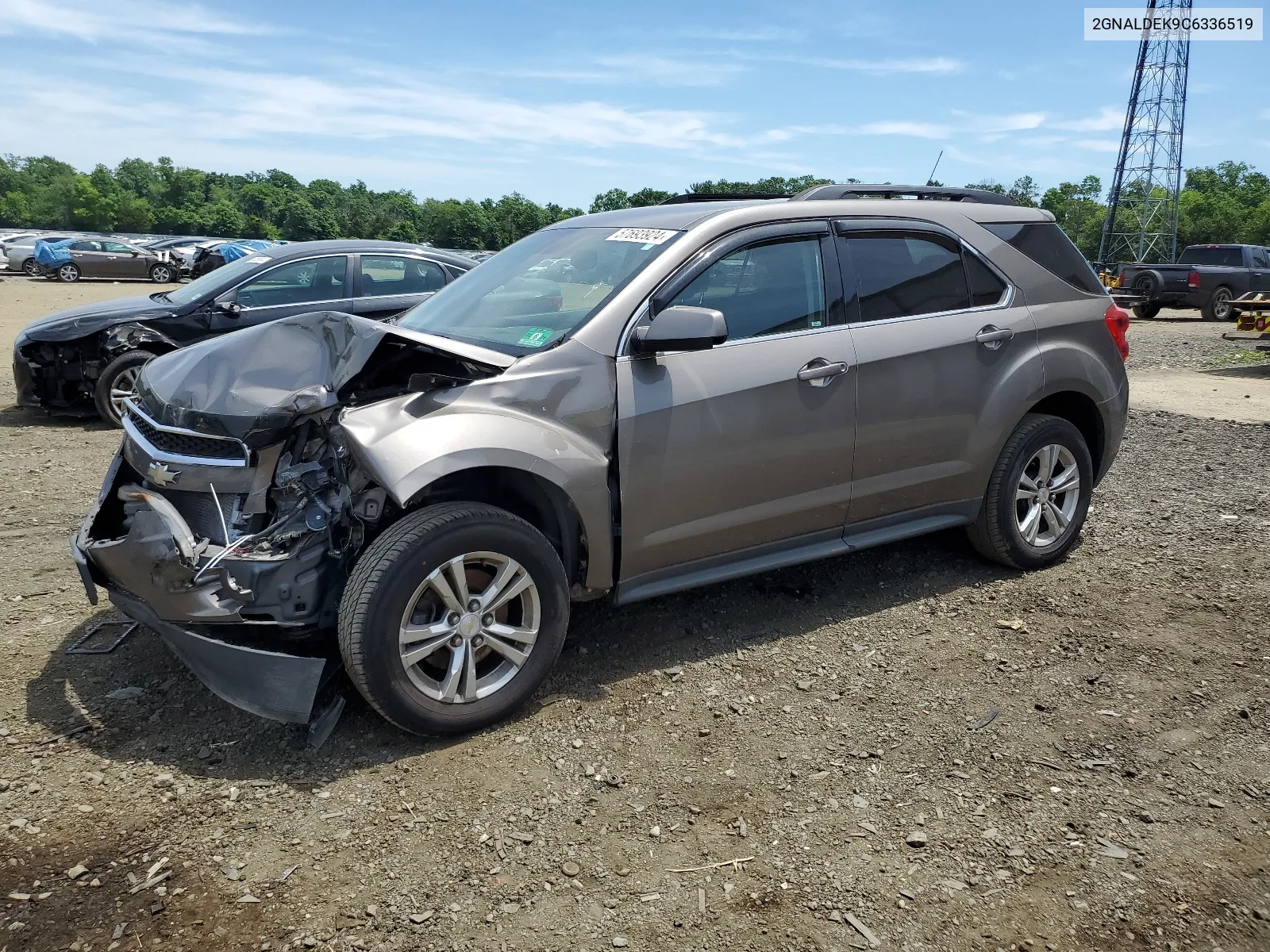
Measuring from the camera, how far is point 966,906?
8.67ft

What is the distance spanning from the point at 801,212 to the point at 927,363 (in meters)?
0.91

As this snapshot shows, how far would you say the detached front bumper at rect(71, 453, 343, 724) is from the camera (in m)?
3.21

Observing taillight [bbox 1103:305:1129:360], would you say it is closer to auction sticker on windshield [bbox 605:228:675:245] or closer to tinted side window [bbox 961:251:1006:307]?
tinted side window [bbox 961:251:1006:307]

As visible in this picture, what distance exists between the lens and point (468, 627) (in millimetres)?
3383

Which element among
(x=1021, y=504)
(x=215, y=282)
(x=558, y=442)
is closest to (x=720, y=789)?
(x=558, y=442)

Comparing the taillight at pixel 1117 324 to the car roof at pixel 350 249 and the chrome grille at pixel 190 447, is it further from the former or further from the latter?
the car roof at pixel 350 249

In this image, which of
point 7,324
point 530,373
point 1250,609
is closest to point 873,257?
point 530,373

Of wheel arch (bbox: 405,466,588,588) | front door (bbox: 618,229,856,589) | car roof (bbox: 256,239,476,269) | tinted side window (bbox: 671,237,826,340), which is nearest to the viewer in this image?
wheel arch (bbox: 405,466,588,588)

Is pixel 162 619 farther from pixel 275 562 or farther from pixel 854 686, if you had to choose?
pixel 854 686

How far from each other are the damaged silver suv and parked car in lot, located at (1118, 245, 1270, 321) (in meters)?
21.7

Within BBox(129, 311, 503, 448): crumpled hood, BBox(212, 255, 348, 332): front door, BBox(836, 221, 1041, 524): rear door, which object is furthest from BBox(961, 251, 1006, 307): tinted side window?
BBox(212, 255, 348, 332): front door

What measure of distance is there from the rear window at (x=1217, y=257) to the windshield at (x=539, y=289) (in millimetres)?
23890

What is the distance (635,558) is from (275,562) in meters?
1.34

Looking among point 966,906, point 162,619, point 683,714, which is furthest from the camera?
point 683,714
